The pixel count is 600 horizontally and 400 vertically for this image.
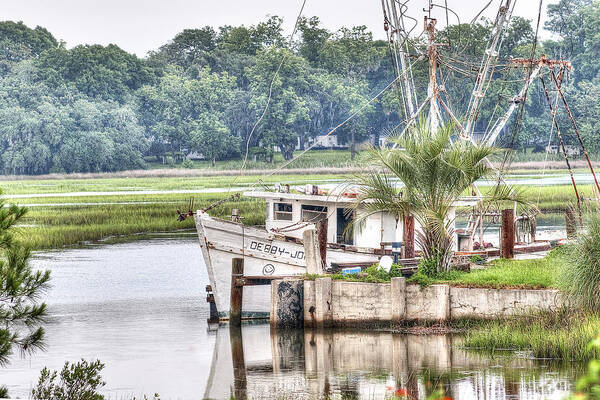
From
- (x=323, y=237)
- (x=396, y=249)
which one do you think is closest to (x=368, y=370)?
(x=396, y=249)

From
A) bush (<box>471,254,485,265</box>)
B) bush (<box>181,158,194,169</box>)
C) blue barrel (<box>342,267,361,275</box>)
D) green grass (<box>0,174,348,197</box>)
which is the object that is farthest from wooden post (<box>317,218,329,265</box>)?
bush (<box>181,158,194,169</box>)

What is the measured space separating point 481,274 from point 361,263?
4962 millimetres

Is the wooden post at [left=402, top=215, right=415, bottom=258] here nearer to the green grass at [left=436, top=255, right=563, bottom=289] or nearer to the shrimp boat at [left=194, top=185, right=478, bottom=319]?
the shrimp boat at [left=194, top=185, right=478, bottom=319]

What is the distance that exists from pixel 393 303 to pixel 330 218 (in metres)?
7.71

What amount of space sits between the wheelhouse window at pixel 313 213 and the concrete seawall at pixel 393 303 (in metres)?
5.98

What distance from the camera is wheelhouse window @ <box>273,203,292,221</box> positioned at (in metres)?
33.0

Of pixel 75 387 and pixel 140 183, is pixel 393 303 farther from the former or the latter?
pixel 140 183

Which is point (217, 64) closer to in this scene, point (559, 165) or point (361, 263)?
point (559, 165)

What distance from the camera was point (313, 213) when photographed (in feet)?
106

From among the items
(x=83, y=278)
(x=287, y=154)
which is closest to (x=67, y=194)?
(x=287, y=154)

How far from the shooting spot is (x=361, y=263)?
29484 millimetres

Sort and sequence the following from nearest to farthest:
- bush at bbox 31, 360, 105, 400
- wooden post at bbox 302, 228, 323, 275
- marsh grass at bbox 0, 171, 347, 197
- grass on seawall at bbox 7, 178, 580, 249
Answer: bush at bbox 31, 360, 105, 400
wooden post at bbox 302, 228, 323, 275
grass on seawall at bbox 7, 178, 580, 249
marsh grass at bbox 0, 171, 347, 197

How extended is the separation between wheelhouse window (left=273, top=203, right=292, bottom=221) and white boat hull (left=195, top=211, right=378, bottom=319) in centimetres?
215

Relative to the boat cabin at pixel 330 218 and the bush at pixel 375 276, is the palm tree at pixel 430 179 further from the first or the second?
the boat cabin at pixel 330 218
